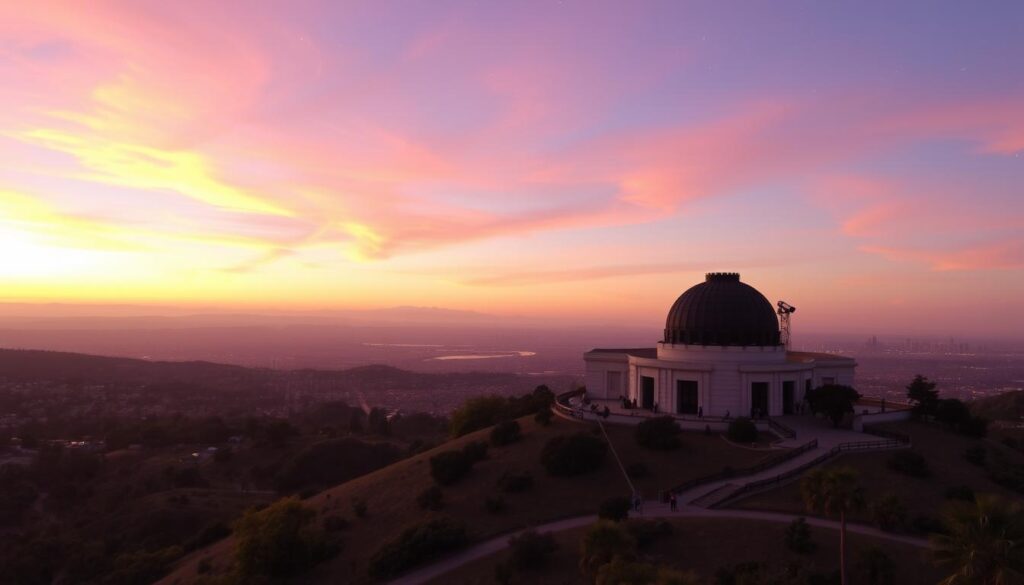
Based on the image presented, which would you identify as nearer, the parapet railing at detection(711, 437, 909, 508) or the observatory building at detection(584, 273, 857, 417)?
the parapet railing at detection(711, 437, 909, 508)

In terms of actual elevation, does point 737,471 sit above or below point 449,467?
above

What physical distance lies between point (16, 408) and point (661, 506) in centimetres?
14043

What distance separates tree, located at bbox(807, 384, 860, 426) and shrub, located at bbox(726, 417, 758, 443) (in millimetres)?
7219

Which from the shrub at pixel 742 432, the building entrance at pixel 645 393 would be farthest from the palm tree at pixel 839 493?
the building entrance at pixel 645 393

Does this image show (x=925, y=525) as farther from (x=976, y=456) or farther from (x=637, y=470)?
(x=976, y=456)

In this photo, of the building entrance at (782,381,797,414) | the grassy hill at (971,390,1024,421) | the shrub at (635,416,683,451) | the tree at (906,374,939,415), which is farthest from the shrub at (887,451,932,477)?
the grassy hill at (971,390,1024,421)

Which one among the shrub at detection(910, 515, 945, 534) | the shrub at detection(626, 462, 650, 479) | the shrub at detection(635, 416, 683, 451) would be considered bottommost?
the shrub at detection(910, 515, 945, 534)

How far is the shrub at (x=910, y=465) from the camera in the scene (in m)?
36.7

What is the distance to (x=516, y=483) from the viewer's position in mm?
38281

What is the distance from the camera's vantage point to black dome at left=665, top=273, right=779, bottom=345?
52.5m

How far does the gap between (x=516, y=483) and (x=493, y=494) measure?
4.74ft

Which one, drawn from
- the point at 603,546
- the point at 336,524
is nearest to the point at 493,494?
the point at 336,524

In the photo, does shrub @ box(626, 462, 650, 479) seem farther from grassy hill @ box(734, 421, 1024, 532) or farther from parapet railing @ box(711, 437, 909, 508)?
grassy hill @ box(734, 421, 1024, 532)

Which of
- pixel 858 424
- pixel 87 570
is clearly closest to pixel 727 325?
pixel 858 424
